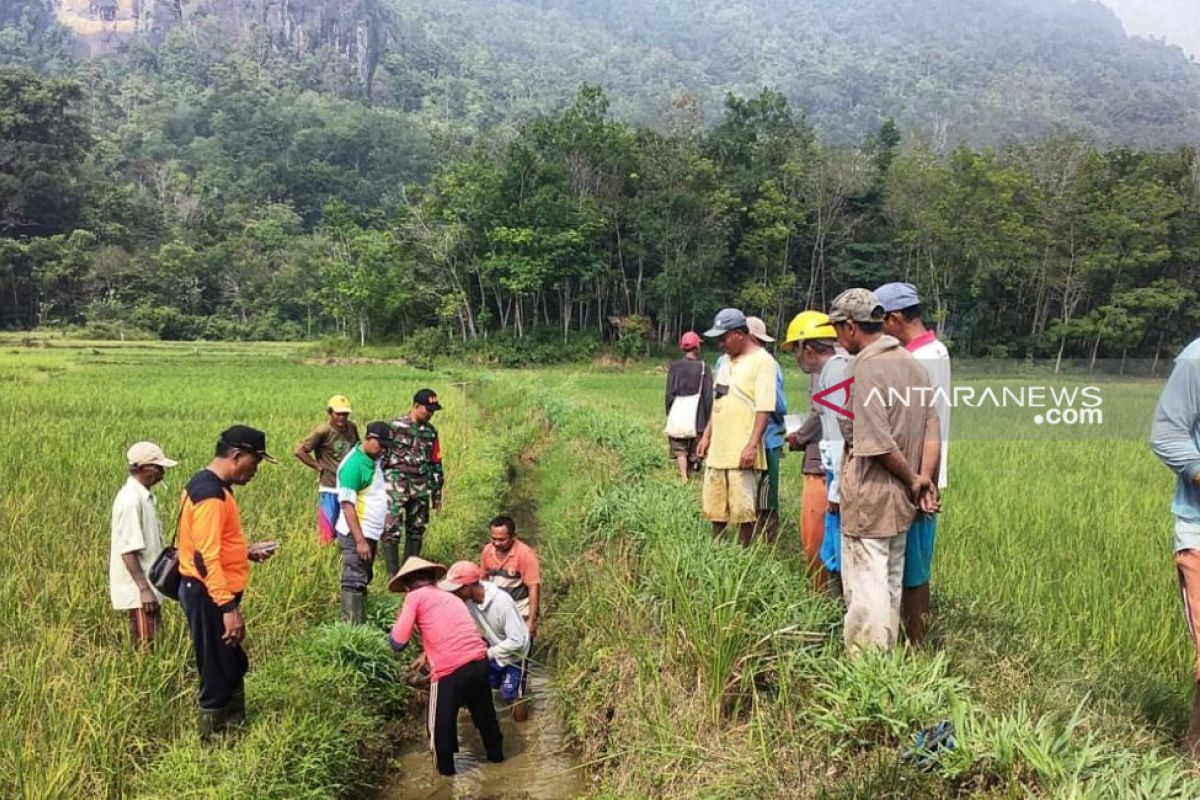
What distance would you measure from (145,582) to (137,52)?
4919 inches

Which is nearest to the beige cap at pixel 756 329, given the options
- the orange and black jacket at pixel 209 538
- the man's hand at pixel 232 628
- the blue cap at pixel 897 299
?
the blue cap at pixel 897 299

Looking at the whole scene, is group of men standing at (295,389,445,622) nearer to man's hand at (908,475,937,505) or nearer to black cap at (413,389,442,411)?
black cap at (413,389,442,411)

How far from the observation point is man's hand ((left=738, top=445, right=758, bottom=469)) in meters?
4.66

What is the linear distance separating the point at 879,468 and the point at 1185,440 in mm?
1023

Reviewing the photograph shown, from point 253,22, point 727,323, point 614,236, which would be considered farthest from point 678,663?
point 253,22

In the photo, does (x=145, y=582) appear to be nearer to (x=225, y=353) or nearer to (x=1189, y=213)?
(x=225, y=353)

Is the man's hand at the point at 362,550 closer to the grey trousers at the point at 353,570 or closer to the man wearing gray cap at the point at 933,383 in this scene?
the grey trousers at the point at 353,570

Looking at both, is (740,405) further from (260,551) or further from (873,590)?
(260,551)

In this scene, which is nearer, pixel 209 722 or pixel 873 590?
pixel 873 590

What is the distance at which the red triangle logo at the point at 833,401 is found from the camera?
3455 mm

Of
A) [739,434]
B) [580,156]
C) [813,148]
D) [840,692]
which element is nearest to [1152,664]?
[840,692]

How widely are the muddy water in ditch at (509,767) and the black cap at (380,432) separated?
1705mm

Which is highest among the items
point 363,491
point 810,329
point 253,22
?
point 253,22

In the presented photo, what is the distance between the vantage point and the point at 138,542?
146 inches
